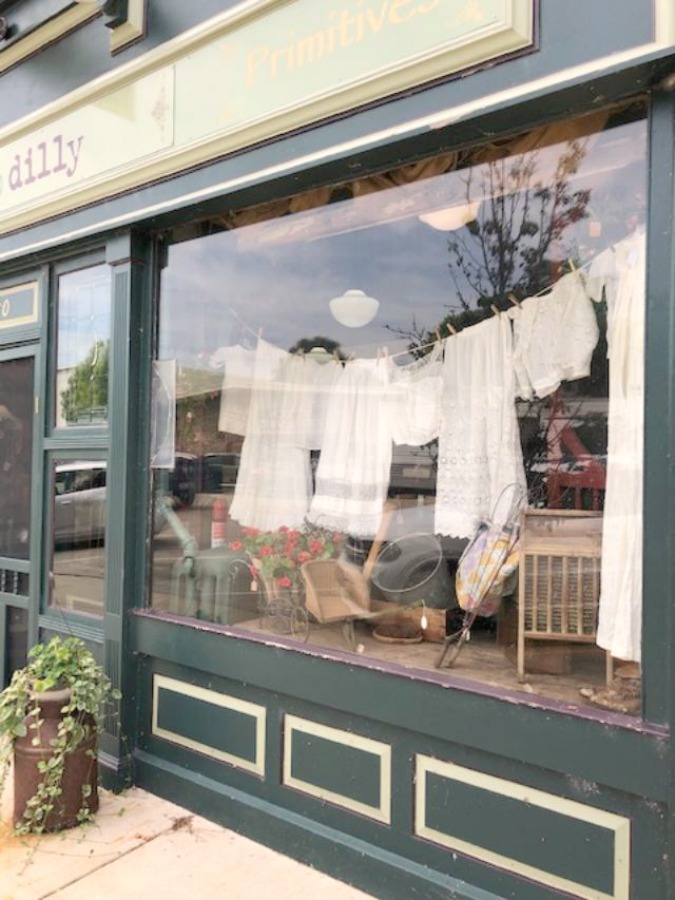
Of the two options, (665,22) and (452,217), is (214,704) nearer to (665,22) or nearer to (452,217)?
(452,217)

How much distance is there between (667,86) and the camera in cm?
229

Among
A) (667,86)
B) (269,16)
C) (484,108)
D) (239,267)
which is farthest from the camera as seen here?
(239,267)

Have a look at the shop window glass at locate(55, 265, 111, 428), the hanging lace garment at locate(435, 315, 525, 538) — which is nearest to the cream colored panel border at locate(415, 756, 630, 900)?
the hanging lace garment at locate(435, 315, 525, 538)

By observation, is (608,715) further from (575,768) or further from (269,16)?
(269,16)

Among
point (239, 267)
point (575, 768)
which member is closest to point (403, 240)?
point (239, 267)

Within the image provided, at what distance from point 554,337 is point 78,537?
2.75 m

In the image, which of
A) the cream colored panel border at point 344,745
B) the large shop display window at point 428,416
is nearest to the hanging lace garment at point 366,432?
the large shop display window at point 428,416

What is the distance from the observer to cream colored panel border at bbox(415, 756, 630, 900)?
7.61 feet

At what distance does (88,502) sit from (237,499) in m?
0.82

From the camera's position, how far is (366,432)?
12.5 feet

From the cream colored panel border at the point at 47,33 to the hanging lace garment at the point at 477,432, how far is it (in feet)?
8.54

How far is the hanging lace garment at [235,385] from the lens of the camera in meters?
4.14

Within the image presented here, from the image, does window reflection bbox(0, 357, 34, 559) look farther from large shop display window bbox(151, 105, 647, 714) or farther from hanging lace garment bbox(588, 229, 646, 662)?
hanging lace garment bbox(588, 229, 646, 662)

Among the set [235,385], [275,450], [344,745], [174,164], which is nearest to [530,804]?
[344,745]
